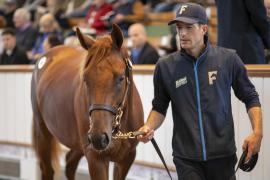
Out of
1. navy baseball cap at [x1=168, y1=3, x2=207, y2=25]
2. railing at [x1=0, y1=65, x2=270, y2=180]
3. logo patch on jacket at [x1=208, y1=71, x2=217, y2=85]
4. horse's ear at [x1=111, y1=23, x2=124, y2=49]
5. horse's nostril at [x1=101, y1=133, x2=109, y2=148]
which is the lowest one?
railing at [x1=0, y1=65, x2=270, y2=180]

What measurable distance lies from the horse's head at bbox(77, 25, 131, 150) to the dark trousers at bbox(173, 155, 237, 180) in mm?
509

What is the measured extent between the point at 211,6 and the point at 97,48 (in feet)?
16.2

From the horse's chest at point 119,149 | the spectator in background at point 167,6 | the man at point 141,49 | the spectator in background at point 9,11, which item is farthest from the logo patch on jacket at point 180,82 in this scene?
the spectator in background at point 9,11

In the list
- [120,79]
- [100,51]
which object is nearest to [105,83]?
[120,79]

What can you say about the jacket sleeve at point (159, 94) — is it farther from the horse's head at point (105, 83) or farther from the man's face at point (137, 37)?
the man's face at point (137, 37)

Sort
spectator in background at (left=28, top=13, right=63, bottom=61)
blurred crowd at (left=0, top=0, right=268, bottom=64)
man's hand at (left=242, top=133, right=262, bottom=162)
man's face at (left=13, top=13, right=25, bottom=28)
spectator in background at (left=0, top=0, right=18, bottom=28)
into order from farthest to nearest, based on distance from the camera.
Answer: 1. spectator in background at (left=0, top=0, right=18, bottom=28)
2. man's face at (left=13, top=13, right=25, bottom=28)
3. spectator in background at (left=28, top=13, right=63, bottom=61)
4. blurred crowd at (left=0, top=0, right=268, bottom=64)
5. man's hand at (left=242, top=133, right=262, bottom=162)

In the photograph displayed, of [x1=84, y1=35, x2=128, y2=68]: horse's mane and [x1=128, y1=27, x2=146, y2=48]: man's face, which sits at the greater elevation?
[x1=84, y1=35, x2=128, y2=68]: horse's mane

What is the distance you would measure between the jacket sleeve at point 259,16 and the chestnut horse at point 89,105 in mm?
1168

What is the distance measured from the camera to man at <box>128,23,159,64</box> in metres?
8.00

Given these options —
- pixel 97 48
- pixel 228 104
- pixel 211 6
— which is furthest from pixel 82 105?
pixel 211 6

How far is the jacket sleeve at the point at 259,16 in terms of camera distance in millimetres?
5395

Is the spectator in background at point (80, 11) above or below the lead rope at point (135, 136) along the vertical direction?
above

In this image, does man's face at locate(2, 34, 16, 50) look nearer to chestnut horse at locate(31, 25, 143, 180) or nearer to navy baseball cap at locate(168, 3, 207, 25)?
chestnut horse at locate(31, 25, 143, 180)

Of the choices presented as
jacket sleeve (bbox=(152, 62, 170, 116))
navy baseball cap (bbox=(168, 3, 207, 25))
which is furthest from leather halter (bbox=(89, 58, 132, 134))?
navy baseball cap (bbox=(168, 3, 207, 25))
